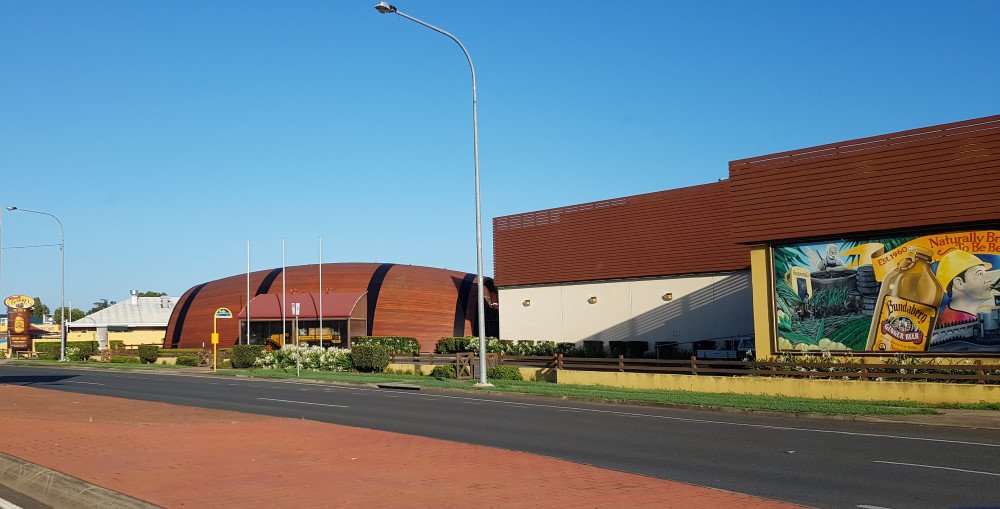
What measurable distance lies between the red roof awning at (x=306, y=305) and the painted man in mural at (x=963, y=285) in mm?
45616

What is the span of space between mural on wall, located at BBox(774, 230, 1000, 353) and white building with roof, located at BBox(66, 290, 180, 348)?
82.7m

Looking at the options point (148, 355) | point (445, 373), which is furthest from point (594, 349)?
point (148, 355)

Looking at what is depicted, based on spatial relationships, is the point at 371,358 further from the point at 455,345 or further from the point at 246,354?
the point at 455,345

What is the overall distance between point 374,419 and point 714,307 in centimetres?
2540

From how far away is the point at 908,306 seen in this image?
25.1 m

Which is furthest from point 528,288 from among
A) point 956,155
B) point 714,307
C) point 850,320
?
point 956,155

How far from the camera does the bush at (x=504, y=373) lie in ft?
113

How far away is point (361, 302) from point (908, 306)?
4632 centimetres

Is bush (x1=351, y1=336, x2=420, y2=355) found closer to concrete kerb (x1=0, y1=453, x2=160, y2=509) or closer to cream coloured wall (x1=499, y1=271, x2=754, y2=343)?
cream coloured wall (x1=499, y1=271, x2=754, y2=343)

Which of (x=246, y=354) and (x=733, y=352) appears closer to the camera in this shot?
(x=733, y=352)

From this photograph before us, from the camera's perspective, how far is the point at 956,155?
24.3 metres

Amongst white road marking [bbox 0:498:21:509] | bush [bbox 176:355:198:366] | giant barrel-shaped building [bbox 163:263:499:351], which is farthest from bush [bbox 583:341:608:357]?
white road marking [bbox 0:498:21:509]

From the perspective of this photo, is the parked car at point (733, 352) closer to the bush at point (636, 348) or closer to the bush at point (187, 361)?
the bush at point (636, 348)

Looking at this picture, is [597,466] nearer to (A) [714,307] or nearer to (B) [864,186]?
(B) [864,186]
